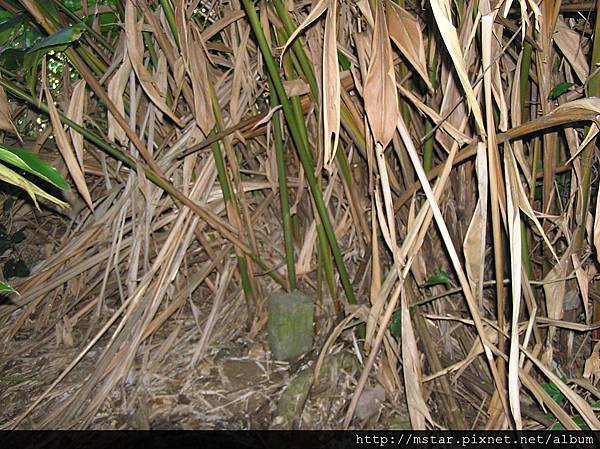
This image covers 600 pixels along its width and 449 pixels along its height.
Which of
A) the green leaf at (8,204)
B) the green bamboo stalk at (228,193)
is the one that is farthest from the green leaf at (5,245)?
the green bamboo stalk at (228,193)

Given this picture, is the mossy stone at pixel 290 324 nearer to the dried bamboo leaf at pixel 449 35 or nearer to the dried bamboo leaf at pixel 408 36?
the dried bamboo leaf at pixel 408 36

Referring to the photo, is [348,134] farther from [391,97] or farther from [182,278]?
[182,278]

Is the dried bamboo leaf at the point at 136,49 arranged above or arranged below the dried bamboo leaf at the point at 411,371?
above

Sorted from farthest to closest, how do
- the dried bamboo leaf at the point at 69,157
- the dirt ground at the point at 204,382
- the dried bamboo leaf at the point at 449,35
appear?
the dirt ground at the point at 204,382, the dried bamboo leaf at the point at 69,157, the dried bamboo leaf at the point at 449,35

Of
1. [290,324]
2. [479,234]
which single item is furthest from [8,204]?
[479,234]

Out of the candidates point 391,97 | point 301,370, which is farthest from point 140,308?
point 391,97

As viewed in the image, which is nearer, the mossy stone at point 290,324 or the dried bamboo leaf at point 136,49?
the dried bamboo leaf at point 136,49
